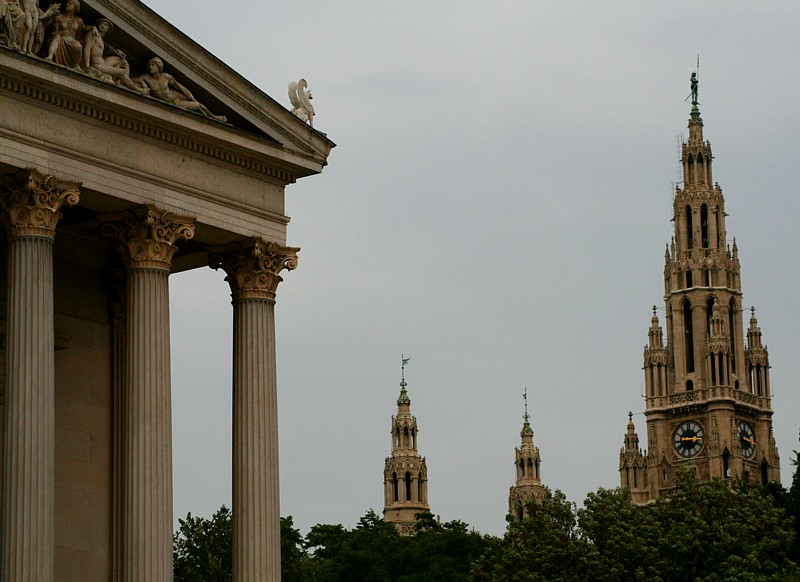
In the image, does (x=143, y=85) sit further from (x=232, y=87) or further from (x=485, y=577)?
(x=485, y=577)

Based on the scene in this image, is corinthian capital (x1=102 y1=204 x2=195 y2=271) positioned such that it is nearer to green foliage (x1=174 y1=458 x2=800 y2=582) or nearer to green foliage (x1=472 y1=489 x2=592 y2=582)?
green foliage (x1=174 y1=458 x2=800 y2=582)

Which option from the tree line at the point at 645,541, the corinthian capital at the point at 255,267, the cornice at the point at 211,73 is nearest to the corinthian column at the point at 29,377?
the cornice at the point at 211,73

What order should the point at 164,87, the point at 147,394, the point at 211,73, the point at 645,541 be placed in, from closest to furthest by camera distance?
1. the point at 147,394
2. the point at 164,87
3. the point at 211,73
4. the point at 645,541

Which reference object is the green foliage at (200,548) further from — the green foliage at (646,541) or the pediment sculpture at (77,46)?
the pediment sculpture at (77,46)

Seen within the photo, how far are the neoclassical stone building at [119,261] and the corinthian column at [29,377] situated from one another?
24 mm

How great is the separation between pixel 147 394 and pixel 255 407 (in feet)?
9.54

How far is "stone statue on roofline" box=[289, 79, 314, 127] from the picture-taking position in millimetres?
38531

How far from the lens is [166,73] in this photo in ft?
117

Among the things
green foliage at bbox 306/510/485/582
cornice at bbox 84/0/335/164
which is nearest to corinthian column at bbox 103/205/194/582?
cornice at bbox 84/0/335/164

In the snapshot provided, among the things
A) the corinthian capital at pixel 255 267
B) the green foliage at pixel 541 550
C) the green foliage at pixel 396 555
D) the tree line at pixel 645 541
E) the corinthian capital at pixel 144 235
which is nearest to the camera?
the corinthian capital at pixel 144 235

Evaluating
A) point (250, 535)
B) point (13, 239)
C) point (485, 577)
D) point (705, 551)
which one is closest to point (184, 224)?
Result: point (13, 239)

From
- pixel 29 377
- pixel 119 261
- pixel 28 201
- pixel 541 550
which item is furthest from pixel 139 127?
pixel 541 550

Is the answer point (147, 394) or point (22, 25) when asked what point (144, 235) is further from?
Result: point (22, 25)

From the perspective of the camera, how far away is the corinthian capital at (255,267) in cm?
3716
